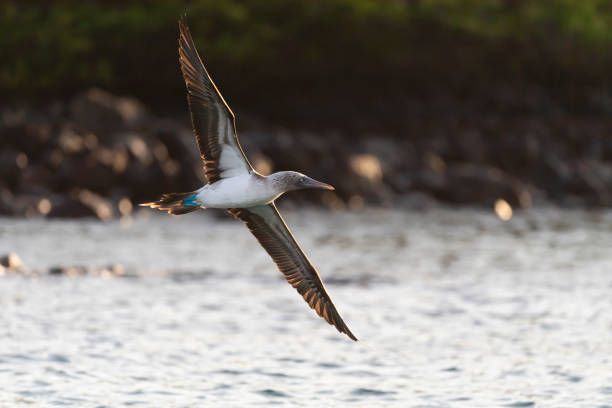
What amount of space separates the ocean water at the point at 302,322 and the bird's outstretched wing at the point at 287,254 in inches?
40.5

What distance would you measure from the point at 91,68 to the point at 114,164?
57.5 feet

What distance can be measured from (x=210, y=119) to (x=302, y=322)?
581 cm

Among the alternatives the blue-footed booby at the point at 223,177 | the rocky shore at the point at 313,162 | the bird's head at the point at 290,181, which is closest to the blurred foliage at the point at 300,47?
the rocky shore at the point at 313,162

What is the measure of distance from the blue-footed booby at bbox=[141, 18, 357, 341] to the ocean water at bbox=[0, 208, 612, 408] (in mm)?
1686

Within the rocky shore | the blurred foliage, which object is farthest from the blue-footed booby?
the blurred foliage

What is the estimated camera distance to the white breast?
9.98 m

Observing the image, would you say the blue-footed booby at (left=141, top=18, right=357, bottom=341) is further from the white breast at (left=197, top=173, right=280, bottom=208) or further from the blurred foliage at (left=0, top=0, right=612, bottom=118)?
the blurred foliage at (left=0, top=0, right=612, bottom=118)

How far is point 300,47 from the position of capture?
46.2 meters

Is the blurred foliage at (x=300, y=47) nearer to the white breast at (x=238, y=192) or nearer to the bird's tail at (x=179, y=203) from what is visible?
the white breast at (x=238, y=192)

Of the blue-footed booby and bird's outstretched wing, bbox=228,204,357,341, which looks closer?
the blue-footed booby

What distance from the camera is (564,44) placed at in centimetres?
4825

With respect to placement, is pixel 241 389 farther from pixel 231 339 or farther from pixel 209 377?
pixel 231 339

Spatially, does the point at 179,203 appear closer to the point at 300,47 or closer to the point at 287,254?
the point at 287,254

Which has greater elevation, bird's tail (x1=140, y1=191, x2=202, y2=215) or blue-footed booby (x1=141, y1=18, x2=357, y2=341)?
blue-footed booby (x1=141, y1=18, x2=357, y2=341)
